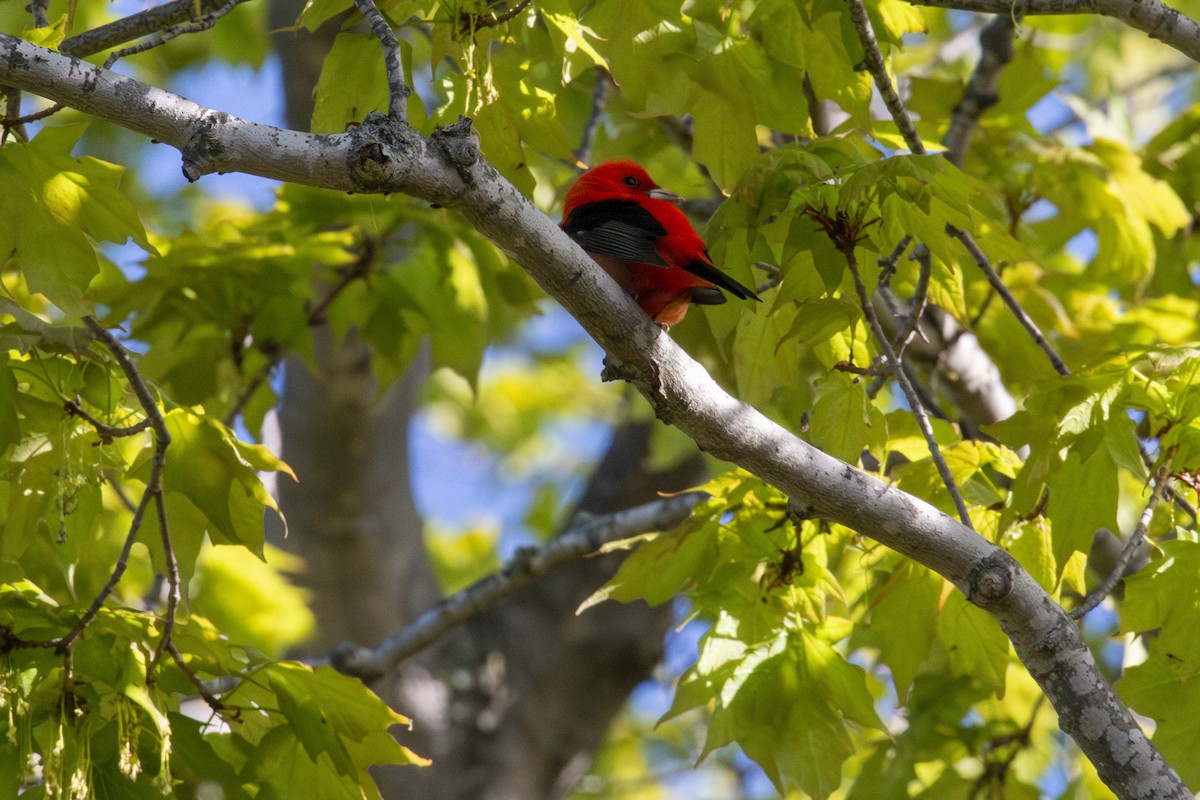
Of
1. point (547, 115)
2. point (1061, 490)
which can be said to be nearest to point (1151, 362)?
point (1061, 490)

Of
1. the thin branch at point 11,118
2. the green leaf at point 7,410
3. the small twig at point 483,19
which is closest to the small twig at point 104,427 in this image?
the green leaf at point 7,410

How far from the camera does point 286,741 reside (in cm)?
246

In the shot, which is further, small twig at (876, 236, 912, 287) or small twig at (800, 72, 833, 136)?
small twig at (800, 72, 833, 136)

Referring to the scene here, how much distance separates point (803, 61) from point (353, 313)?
1987 mm

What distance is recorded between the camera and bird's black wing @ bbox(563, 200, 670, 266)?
2747 millimetres

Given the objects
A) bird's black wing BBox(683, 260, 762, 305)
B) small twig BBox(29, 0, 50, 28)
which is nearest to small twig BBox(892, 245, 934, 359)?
bird's black wing BBox(683, 260, 762, 305)

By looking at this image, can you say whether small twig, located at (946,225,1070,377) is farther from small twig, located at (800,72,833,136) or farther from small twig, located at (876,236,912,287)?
small twig, located at (800,72,833,136)

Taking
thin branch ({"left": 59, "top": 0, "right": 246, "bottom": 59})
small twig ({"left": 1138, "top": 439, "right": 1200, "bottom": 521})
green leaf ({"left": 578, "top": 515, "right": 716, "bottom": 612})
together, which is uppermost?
thin branch ({"left": 59, "top": 0, "right": 246, "bottom": 59})

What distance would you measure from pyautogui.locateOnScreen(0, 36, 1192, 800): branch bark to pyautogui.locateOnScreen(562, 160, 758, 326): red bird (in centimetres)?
41

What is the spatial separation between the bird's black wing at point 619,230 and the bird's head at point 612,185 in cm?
34

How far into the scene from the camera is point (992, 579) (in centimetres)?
227

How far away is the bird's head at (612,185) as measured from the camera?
11.7 ft

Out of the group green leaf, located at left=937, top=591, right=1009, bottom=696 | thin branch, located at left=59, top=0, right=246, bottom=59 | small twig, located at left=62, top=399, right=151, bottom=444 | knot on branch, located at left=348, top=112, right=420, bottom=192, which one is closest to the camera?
knot on branch, located at left=348, top=112, right=420, bottom=192

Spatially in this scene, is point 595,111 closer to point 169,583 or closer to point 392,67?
point 392,67
